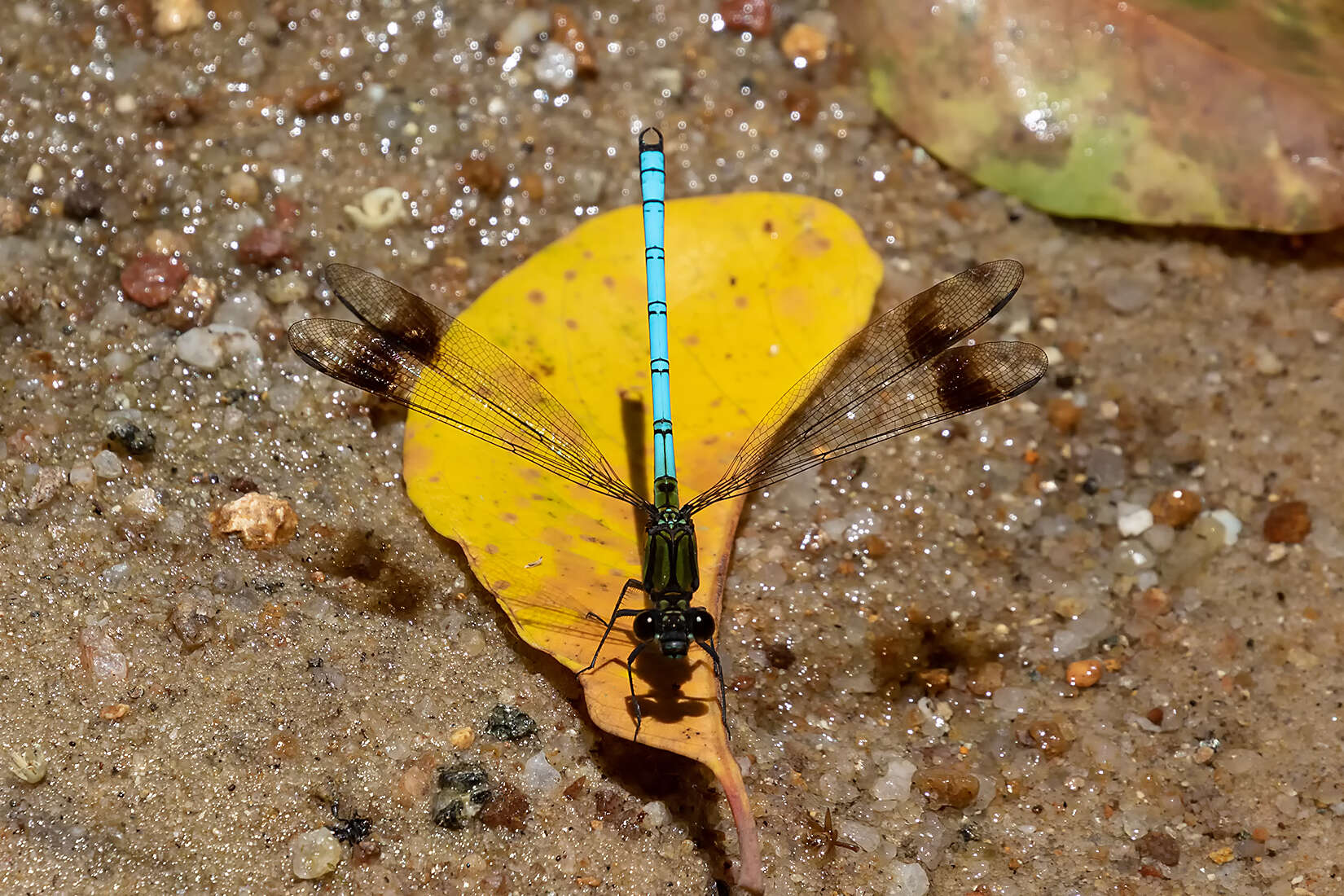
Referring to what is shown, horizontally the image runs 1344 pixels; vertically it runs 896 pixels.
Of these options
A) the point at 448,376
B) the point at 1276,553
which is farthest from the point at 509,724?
the point at 1276,553

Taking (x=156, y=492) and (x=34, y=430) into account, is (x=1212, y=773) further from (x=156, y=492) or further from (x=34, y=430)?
(x=34, y=430)

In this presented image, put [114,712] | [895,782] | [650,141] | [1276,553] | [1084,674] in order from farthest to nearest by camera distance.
Result: [650,141] < [1276,553] < [1084,674] < [895,782] < [114,712]

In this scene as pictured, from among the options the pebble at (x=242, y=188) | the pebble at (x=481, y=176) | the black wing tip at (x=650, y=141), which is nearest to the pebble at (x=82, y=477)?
the pebble at (x=242, y=188)

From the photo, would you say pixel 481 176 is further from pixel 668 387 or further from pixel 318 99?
pixel 668 387

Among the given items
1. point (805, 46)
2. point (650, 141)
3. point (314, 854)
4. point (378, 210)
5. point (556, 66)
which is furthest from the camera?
point (805, 46)

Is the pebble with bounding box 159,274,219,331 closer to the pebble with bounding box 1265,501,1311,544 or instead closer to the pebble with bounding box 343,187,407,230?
the pebble with bounding box 343,187,407,230

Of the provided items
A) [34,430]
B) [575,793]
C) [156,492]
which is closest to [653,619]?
[575,793]

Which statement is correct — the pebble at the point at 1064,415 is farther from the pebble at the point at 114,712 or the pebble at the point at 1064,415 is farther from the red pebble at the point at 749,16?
the pebble at the point at 114,712
